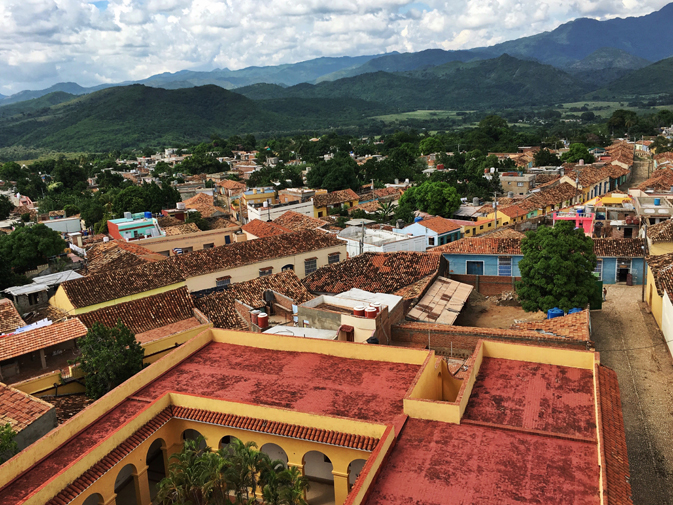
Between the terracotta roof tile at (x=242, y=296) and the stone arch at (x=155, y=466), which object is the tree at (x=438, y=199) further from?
the stone arch at (x=155, y=466)

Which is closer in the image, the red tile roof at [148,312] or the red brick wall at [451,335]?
the red brick wall at [451,335]

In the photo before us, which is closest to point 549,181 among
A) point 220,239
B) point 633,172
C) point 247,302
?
point 633,172

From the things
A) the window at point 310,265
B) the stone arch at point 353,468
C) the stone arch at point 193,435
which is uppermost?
the stone arch at point 193,435

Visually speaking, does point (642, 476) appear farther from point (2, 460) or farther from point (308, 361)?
point (2, 460)

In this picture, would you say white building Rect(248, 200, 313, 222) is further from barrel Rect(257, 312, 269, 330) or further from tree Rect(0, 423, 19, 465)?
tree Rect(0, 423, 19, 465)

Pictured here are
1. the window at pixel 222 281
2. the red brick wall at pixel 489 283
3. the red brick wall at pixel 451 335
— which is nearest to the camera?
the red brick wall at pixel 451 335

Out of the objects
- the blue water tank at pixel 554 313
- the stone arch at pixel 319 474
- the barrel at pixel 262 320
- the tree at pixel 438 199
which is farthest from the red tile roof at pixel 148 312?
the tree at pixel 438 199
